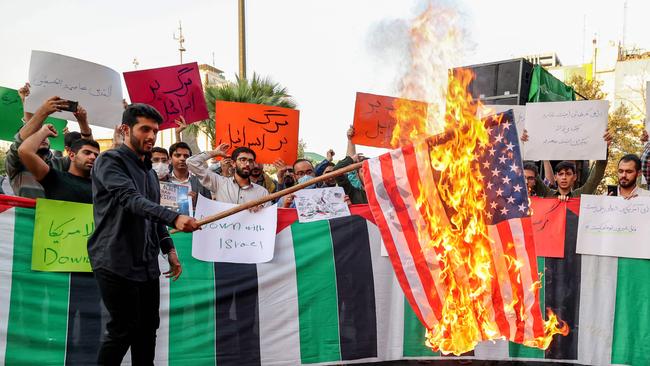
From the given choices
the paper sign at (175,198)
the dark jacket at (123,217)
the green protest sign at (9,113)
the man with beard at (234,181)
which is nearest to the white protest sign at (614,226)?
the man with beard at (234,181)

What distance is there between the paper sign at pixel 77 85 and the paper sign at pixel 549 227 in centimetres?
413

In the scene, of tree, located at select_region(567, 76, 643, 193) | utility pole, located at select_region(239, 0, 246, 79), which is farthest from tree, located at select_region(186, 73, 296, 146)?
tree, located at select_region(567, 76, 643, 193)

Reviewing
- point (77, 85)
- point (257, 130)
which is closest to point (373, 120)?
point (257, 130)

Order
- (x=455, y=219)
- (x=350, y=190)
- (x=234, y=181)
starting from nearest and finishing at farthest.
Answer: (x=455, y=219)
(x=234, y=181)
(x=350, y=190)

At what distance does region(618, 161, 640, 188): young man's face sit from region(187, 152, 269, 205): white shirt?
10.7 ft

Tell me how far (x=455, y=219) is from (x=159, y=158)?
3.29 m

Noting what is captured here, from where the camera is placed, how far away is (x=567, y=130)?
5.90 metres

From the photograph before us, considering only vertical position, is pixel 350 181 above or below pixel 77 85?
below

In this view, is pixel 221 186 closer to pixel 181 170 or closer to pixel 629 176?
pixel 181 170

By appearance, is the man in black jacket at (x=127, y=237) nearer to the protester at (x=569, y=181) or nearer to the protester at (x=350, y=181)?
the protester at (x=350, y=181)

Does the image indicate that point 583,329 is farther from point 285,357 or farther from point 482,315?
point 285,357

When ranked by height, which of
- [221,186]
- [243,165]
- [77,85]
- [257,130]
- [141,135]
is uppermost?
[77,85]

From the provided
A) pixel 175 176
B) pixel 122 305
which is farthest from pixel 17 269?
pixel 175 176

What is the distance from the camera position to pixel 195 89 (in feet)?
21.1
